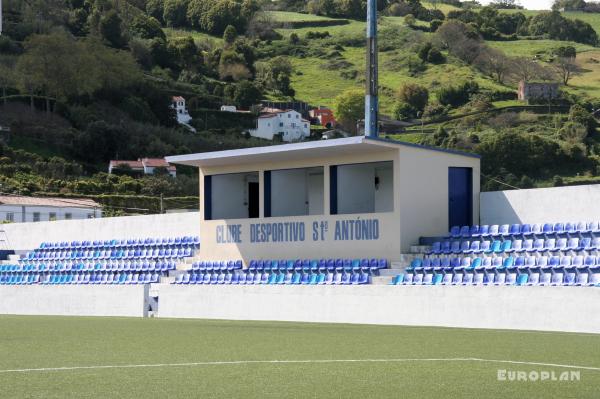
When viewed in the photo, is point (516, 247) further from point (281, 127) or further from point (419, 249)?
point (281, 127)

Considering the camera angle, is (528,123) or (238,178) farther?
(528,123)

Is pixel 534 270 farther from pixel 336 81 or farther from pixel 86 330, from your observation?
pixel 336 81

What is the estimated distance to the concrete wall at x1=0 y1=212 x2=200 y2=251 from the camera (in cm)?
3152

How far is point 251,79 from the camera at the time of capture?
146375mm

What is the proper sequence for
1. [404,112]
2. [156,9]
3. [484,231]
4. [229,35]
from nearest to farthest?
[484,231]
[404,112]
[229,35]
[156,9]

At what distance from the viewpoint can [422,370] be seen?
10.1m

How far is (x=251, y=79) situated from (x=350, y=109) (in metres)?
→ 25.3

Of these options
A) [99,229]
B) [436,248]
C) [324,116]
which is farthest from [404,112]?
[436,248]

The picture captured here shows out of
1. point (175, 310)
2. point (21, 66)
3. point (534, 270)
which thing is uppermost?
point (21, 66)

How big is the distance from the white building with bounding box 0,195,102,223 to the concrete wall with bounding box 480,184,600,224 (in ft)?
87.4

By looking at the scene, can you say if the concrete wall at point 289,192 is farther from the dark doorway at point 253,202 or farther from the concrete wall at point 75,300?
the concrete wall at point 75,300

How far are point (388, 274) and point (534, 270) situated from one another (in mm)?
3887

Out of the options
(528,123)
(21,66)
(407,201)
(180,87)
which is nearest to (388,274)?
(407,201)

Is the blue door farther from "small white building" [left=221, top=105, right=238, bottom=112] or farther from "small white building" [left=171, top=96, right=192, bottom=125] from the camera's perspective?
"small white building" [left=221, top=105, right=238, bottom=112]
